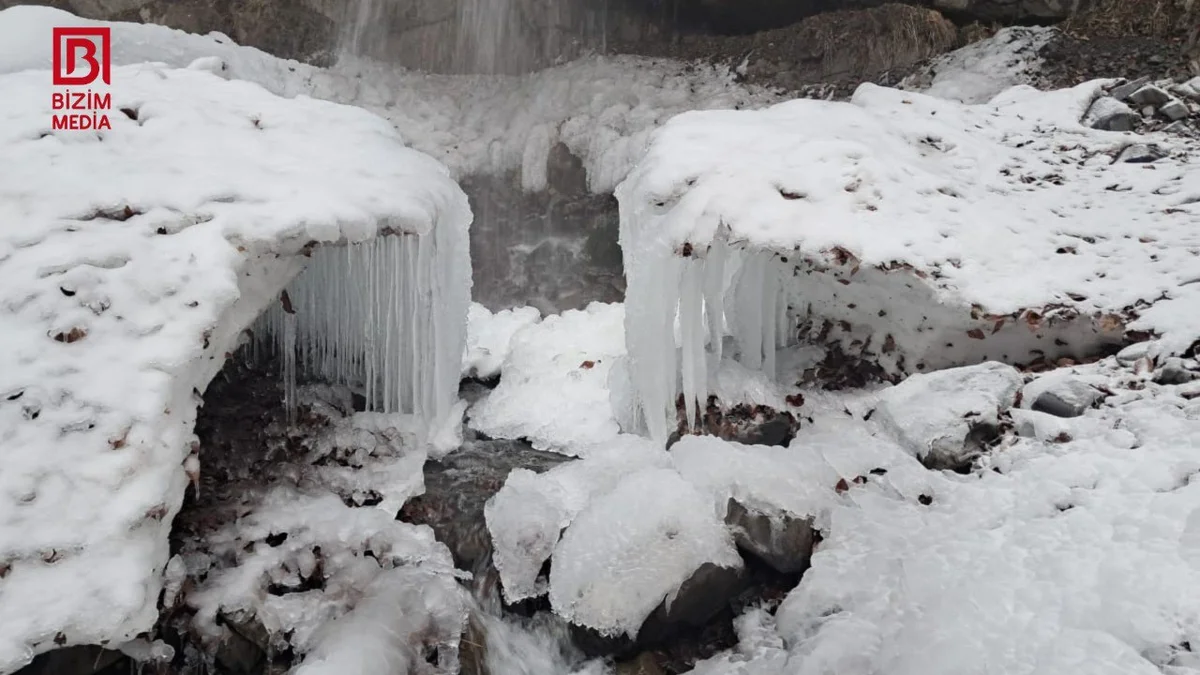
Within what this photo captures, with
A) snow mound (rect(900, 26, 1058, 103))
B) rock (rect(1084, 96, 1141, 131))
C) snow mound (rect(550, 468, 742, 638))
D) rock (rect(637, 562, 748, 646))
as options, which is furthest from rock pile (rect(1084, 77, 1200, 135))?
rock (rect(637, 562, 748, 646))

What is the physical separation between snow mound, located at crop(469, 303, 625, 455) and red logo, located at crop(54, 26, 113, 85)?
4.21 m

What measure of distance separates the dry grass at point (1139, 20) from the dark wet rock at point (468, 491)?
870 cm

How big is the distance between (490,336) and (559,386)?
85.3 inches

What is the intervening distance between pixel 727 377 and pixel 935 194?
2.20 meters

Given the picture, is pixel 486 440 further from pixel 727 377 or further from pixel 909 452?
pixel 909 452

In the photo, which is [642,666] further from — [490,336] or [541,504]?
[490,336]

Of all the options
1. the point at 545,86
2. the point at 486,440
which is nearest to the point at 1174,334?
the point at 486,440

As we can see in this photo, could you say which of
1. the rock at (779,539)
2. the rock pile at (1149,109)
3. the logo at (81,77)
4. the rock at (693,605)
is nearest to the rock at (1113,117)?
the rock pile at (1149,109)

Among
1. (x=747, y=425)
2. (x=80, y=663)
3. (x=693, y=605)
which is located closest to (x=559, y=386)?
(x=747, y=425)

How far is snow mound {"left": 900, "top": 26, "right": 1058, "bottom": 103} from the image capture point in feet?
29.8

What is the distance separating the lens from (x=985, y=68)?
9.41 metres

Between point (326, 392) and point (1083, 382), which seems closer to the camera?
point (1083, 382)

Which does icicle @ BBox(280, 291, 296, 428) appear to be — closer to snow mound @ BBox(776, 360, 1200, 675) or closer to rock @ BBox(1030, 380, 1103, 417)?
snow mound @ BBox(776, 360, 1200, 675)

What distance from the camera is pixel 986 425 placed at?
4.36 meters
